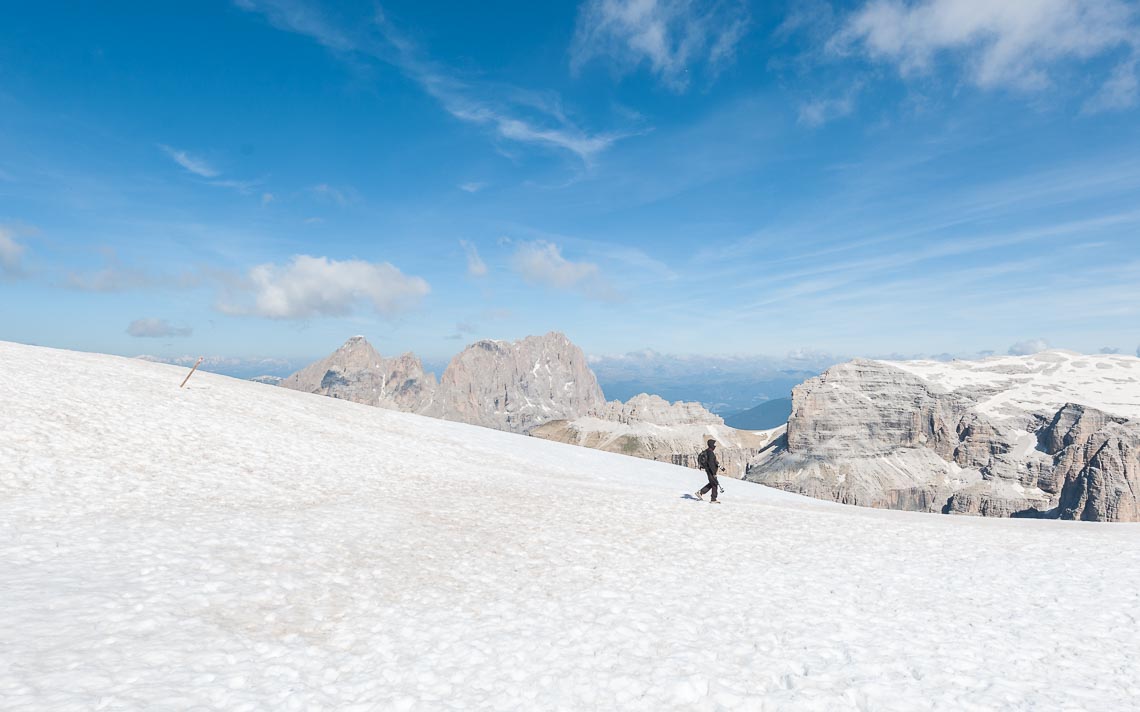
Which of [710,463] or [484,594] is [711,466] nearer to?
[710,463]

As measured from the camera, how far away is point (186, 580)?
12336mm

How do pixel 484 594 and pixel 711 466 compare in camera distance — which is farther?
pixel 711 466

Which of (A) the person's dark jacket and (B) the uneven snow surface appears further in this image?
(A) the person's dark jacket

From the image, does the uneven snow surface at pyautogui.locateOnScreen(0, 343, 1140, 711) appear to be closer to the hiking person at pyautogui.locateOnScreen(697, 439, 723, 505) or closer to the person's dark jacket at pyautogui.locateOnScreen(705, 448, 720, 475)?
the hiking person at pyautogui.locateOnScreen(697, 439, 723, 505)

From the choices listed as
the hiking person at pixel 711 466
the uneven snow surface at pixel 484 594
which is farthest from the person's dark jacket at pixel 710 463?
the uneven snow surface at pixel 484 594

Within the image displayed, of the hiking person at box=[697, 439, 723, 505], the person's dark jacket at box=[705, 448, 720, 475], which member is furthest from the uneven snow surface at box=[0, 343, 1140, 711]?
the person's dark jacket at box=[705, 448, 720, 475]

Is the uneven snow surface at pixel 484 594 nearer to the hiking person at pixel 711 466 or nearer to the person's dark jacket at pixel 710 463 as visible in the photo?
the hiking person at pixel 711 466

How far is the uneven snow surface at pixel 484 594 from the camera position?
8.92 m

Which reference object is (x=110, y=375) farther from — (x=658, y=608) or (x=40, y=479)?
(x=658, y=608)

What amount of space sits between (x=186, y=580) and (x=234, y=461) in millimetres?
12778

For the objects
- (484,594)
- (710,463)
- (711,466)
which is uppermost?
(710,463)

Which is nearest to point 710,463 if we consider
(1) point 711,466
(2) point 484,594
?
(1) point 711,466

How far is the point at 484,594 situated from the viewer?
13078mm

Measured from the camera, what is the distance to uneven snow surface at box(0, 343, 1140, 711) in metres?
8.92
